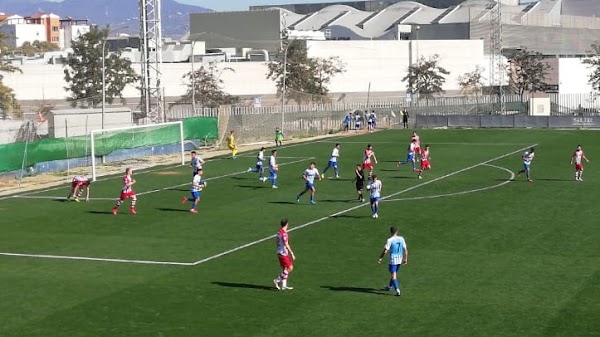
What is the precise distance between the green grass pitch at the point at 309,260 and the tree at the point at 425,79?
75681 millimetres

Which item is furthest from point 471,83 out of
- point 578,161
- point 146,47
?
point 578,161

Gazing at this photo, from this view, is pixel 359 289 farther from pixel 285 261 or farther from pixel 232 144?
pixel 232 144

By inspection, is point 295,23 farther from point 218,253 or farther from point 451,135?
point 218,253

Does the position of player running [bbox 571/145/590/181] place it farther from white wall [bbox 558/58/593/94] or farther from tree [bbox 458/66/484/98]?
white wall [bbox 558/58/593/94]

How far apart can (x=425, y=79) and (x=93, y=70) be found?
46.4m

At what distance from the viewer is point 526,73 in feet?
443

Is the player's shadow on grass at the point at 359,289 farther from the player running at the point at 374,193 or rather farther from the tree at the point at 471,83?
the tree at the point at 471,83

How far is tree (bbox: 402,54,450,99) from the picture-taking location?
128000 mm

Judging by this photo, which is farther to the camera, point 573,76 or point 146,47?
point 573,76

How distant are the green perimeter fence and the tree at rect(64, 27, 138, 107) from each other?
2732cm

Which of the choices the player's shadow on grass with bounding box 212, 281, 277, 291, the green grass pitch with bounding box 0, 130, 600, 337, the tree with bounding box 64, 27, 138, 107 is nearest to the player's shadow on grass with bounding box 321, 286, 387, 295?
the green grass pitch with bounding box 0, 130, 600, 337

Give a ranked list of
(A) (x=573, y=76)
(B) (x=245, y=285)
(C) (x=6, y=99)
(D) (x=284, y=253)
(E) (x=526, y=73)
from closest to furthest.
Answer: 1. (D) (x=284, y=253)
2. (B) (x=245, y=285)
3. (C) (x=6, y=99)
4. (E) (x=526, y=73)
5. (A) (x=573, y=76)

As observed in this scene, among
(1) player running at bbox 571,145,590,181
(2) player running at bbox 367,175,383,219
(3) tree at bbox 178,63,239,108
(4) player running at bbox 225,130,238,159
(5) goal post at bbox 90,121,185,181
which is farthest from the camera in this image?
(3) tree at bbox 178,63,239,108

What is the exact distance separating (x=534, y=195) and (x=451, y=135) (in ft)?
124
